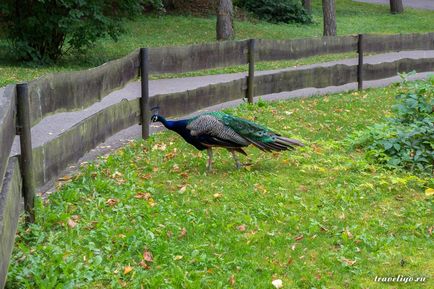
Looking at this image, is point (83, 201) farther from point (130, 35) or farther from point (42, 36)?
point (130, 35)

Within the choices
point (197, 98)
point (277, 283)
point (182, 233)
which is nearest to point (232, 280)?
point (277, 283)

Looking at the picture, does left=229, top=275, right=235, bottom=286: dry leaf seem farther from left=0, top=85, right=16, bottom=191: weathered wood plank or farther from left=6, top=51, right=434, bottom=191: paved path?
left=6, top=51, right=434, bottom=191: paved path

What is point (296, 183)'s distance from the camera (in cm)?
742

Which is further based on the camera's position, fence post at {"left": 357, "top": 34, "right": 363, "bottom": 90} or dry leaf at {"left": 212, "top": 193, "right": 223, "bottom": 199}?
fence post at {"left": 357, "top": 34, "right": 363, "bottom": 90}

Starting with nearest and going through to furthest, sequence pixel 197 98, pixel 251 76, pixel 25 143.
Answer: pixel 25 143, pixel 197 98, pixel 251 76

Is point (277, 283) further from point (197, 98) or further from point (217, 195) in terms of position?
point (197, 98)

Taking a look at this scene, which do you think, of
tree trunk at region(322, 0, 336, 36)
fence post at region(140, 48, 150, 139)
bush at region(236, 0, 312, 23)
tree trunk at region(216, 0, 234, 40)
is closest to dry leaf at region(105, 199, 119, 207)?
fence post at region(140, 48, 150, 139)

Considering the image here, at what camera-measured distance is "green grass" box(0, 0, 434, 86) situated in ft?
59.2

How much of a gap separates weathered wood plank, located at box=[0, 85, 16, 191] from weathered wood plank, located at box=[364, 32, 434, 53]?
33.7 ft

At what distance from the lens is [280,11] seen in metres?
31.2

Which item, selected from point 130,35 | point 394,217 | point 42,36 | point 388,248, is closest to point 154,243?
point 388,248

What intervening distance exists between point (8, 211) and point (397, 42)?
1247 cm

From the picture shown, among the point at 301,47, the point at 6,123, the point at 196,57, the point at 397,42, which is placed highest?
the point at 6,123

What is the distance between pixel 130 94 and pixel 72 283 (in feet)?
29.2
